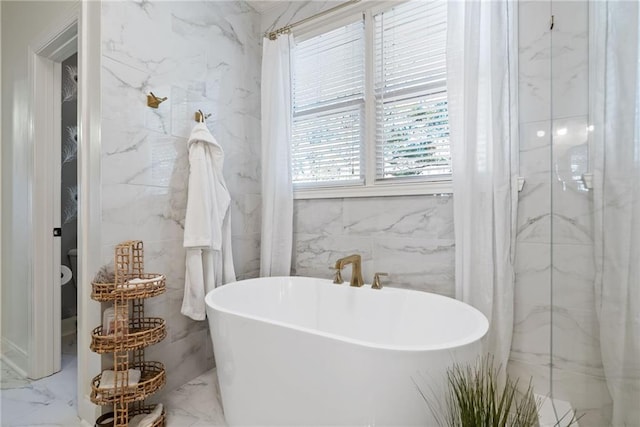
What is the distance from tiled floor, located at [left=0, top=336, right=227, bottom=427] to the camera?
1.51 m

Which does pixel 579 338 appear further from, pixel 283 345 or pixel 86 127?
pixel 86 127

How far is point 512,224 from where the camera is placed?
147 cm

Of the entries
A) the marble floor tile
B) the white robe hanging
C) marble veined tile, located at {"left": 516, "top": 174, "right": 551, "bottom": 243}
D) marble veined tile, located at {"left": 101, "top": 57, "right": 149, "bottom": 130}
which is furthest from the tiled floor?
marble veined tile, located at {"left": 516, "top": 174, "right": 551, "bottom": 243}

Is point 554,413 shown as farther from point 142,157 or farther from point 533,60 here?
point 142,157

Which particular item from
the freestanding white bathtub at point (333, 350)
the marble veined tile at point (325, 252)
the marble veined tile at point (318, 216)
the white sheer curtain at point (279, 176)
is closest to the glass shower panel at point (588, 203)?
the freestanding white bathtub at point (333, 350)

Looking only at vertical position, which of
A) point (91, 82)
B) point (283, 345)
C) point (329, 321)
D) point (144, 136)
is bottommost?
point (329, 321)

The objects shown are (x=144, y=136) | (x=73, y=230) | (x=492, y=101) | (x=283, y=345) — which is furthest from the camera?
(x=73, y=230)

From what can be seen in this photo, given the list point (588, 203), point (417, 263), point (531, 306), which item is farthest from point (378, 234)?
point (588, 203)

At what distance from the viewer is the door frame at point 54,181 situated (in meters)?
1.48

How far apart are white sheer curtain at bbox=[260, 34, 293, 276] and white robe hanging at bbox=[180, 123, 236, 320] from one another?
39 centimetres

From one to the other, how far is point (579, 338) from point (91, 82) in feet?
7.79

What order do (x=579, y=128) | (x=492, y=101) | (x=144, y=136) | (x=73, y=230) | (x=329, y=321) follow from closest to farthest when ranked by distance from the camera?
(x=579, y=128), (x=492, y=101), (x=144, y=136), (x=329, y=321), (x=73, y=230)

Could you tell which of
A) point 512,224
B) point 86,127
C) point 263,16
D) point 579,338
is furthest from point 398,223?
point 263,16

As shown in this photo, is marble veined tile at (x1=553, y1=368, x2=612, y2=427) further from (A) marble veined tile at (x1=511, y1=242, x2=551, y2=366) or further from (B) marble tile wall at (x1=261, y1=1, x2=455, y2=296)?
(B) marble tile wall at (x1=261, y1=1, x2=455, y2=296)
